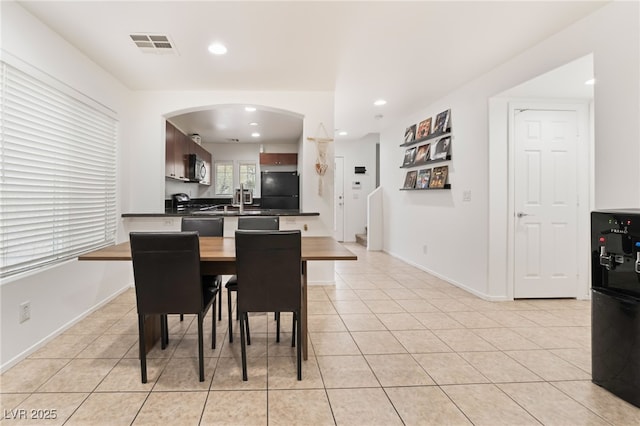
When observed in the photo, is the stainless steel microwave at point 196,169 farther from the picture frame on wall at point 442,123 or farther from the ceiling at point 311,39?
the picture frame on wall at point 442,123

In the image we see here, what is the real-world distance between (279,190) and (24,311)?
4777mm

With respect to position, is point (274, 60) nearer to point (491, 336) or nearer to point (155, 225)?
point (155, 225)

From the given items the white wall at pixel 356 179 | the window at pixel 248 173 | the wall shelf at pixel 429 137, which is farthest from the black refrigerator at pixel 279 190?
the wall shelf at pixel 429 137

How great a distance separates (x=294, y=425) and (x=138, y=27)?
3003 mm

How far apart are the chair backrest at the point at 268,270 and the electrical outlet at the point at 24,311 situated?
5.30 feet

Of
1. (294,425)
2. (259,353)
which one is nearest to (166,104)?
(259,353)

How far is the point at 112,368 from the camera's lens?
2090 millimetres

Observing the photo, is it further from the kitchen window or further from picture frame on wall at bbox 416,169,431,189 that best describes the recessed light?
the kitchen window

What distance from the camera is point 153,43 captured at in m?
2.78

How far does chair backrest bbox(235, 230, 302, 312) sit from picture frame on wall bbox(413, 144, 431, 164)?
3.35m

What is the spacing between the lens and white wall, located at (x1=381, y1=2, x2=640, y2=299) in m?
2.13

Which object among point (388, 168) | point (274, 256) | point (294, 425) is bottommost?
point (294, 425)

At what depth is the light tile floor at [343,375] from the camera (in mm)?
1649

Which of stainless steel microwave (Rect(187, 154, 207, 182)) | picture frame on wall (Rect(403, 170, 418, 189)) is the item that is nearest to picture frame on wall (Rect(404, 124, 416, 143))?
picture frame on wall (Rect(403, 170, 418, 189))
